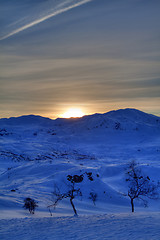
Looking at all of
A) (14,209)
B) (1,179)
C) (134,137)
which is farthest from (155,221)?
(134,137)

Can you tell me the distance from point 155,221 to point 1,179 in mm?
27962

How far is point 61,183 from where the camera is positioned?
98.5ft

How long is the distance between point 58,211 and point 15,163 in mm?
29019

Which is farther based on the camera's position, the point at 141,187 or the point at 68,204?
the point at 68,204

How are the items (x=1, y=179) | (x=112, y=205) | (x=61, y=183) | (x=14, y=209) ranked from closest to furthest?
1. (x=14, y=209)
2. (x=112, y=205)
3. (x=61, y=183)
4. (x=1, y=179)

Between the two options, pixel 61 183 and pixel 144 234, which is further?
pixel 61 183

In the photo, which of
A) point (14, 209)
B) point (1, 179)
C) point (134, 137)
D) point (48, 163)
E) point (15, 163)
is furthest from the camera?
point (134, 137)

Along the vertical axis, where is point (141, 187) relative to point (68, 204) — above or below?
above

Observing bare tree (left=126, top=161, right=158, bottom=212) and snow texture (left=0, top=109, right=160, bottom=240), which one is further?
bare tree (left=126, top=161, right=158, bottom=212)

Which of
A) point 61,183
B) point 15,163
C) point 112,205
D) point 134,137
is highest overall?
point 134,137

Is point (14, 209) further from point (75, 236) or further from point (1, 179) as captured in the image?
point (1, 179)

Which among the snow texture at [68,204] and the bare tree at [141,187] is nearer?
the snow texture at [68,204]

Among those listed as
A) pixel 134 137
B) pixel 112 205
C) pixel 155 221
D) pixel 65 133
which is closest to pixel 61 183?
pixel 112 205

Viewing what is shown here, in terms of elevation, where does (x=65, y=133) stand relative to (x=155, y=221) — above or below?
above
